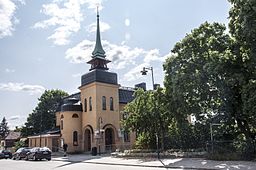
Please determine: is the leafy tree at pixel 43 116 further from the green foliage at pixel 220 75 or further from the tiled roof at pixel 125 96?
the green foliage at pixel 220 75

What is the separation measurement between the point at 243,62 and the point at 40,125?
1971 inches

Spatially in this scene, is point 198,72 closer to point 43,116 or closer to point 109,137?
point 109,137

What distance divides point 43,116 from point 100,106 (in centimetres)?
2541

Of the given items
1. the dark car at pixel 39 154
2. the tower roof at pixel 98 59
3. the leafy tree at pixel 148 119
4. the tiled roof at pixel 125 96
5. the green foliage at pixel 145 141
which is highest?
the tower roof at pixel 98 59

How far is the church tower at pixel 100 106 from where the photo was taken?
141 feet

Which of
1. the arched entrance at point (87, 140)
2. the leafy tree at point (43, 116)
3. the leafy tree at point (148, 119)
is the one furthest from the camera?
the leafy tree at point (43, 116)

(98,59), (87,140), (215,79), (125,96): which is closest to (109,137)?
(87,140)

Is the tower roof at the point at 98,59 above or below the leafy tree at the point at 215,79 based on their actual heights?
above

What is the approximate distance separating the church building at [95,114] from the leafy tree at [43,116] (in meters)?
16.9

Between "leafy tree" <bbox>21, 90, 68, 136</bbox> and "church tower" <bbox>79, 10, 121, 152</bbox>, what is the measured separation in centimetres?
2061

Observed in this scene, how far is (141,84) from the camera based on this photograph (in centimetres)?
5528

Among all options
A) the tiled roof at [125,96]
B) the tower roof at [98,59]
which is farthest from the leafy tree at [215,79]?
the tiled roof at [125,96]

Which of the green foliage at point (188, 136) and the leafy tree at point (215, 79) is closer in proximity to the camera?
the leafy tree at point (215, 79)

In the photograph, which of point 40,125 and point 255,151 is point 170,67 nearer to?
point 255,151
